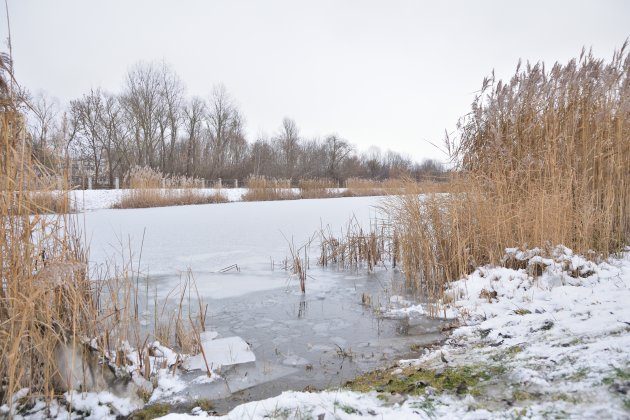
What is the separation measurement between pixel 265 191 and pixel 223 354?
1448 centimetres

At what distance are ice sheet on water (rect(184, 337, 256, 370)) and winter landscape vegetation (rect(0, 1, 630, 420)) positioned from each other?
0.01m

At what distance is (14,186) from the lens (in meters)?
1.77

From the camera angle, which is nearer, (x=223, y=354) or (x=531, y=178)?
(x=223, y=354)

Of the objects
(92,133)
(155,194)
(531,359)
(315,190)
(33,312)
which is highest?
(92,133)

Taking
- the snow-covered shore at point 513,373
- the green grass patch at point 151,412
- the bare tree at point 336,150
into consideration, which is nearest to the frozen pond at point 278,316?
the green grass patch at point 151,412

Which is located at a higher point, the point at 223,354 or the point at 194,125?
the point at 194,125

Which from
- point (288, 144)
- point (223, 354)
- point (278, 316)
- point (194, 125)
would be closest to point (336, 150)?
point (288, 144)

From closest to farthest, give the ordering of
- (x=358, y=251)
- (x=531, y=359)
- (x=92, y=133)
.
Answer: (x=531, y=359), (x=358, y=251), (x=92, y=133)

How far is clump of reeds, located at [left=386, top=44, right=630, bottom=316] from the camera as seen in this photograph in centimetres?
345

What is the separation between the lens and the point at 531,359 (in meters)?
1.68

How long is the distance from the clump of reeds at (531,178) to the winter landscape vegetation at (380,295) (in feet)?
0.07

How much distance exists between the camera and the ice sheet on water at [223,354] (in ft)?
7.28

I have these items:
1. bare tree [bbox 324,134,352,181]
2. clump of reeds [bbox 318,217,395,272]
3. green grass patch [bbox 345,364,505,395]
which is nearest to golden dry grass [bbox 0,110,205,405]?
green grass patch [bbox 345,364,505,395]

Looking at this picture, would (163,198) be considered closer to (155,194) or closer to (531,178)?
(155,194)
